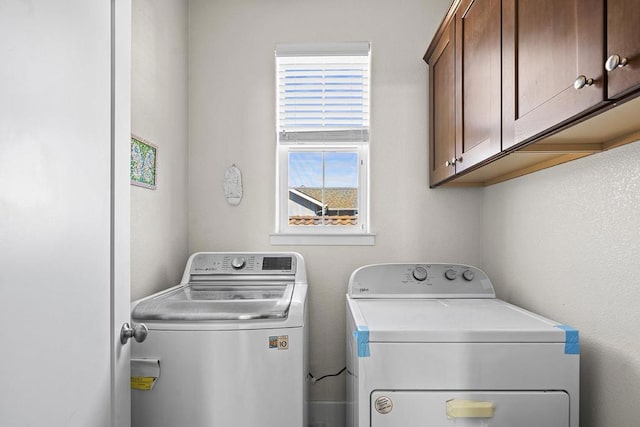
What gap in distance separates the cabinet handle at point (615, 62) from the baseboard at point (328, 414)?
213 centimetres

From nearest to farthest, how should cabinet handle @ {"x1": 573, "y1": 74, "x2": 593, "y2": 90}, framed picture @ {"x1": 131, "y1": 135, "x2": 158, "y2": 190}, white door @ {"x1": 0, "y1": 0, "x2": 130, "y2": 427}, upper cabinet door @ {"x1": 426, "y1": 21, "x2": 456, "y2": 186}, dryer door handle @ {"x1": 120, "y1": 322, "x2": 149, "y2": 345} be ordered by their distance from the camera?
white door @ {"x1": 0, "y1": 0, "x2": 130, "y2": 427} < cabinet handle @ {"x1": 573, "y1": 74, "x2": 593, "y2": 90} < dryer door handle @ {"x1": 120, "y1": 322, "x2": 149, "y2": 345} < framed picture @ {"x1": 131, "y1": 135, "x2": 158, "y2": 190} < upper cabinet door @ {"x1": 426, "y1": 21, "x2": 456, "y2": 186}

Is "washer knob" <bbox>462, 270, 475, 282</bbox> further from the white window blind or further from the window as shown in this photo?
the white window blind

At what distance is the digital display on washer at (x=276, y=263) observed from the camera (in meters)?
2.18

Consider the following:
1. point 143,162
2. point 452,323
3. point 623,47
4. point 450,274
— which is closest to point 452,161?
point 450,274

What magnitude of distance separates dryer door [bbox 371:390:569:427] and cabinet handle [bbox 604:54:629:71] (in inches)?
40.9

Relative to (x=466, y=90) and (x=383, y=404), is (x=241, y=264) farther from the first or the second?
(x=466, y=90)

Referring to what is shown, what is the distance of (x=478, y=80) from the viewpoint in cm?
154

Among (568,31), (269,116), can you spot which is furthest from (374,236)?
(568,31)

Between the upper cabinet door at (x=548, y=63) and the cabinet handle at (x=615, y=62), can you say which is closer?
the cabinet handle at (x=615, y=62)

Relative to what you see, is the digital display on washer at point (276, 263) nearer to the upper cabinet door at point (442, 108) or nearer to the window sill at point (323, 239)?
the window sill at point (323, 239)

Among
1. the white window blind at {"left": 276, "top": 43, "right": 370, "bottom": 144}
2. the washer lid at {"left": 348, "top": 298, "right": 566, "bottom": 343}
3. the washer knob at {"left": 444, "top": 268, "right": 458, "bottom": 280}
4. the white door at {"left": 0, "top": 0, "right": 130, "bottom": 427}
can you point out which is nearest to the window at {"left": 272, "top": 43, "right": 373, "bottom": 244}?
the white window blind at {"left": 276, "top": 43, "right": 370, "bottom": 144}

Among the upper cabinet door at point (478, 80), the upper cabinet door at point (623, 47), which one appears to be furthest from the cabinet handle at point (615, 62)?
the upper cabinet door at point (478, 80)

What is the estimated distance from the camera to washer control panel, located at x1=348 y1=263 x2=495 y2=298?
2.09 metres

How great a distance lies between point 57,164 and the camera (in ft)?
2.83
